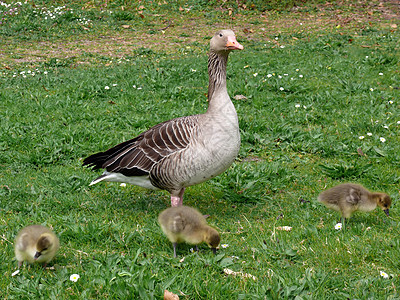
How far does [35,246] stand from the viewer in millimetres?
4055

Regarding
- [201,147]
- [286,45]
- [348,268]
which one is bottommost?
[286,45]

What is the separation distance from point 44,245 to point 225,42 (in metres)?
2.90

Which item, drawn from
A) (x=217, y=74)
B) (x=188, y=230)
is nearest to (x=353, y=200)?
(x=188, y=230)

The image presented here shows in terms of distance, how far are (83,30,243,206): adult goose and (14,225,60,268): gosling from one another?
1.57 meters

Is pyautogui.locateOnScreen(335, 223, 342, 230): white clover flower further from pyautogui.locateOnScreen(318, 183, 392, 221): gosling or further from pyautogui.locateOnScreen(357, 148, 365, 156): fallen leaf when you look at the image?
pyautogui.locateOnScreen(357, 148, 365, 156): fallen leaf

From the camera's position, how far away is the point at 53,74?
37.9 ft

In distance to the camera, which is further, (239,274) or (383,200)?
(383,200)

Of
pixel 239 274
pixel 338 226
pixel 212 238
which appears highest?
pixel 212 238

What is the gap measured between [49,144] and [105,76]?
3.89 m

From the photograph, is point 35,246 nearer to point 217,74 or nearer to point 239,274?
point 239,274

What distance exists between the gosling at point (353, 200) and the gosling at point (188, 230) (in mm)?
1414

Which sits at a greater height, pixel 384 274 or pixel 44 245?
pixel 44 245

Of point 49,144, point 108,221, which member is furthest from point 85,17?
point 108,221

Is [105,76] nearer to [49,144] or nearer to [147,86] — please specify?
[147,86]
